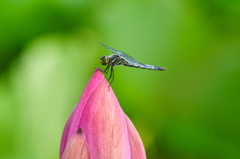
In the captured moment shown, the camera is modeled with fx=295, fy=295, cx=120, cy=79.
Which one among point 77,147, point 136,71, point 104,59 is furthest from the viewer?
point 136,71

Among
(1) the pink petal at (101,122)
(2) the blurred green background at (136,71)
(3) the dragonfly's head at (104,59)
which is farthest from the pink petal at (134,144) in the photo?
(2) the blurred green background at (136,71)

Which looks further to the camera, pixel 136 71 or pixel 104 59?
pixel 136 71

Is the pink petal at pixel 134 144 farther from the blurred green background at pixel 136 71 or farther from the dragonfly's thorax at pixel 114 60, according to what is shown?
the blurred green background at pixel 136 71

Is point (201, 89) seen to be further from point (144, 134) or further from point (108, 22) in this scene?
point (108, 22)

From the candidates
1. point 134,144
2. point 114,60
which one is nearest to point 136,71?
point 114,60

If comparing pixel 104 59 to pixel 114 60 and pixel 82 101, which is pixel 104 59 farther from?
pixel 82 101
